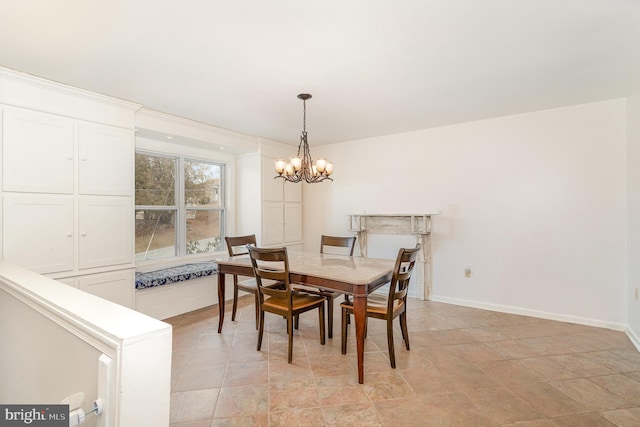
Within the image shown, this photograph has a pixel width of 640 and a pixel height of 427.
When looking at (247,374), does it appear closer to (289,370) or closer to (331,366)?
(289,370)

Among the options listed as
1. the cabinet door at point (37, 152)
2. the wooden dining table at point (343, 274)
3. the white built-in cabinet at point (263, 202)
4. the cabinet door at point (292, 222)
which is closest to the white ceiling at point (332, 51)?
the cabinet door at point (37, 152)

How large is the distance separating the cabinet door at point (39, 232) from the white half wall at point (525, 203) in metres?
3.78

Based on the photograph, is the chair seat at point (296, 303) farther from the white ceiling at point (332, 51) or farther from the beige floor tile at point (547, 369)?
the white ceiling at point (332, 51)

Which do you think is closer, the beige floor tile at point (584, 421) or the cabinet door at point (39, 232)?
the beige floor tile at point (584, 421)

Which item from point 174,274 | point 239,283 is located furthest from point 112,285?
point 239,283

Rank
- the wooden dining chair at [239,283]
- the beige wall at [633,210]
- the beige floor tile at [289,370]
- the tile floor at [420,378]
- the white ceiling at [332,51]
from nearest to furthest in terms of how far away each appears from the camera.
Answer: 1. the white ceiling at [332,51]
2. the tile floor at [420,378]
3. the beige floor tile at [289,370]
4. the beige wall at [633,210]
5. the wooden dining chair at [239,283]

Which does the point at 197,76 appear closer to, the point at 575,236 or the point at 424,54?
the point at 424,54

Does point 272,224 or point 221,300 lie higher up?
point 272,224

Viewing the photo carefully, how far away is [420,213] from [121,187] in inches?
145

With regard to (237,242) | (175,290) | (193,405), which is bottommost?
(193,405)

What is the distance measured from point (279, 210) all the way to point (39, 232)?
2.95m

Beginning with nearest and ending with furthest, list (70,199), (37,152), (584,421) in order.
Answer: (584,421)
(37,152)
(70,199)

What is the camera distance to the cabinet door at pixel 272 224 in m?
4.62

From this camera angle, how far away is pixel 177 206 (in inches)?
161
